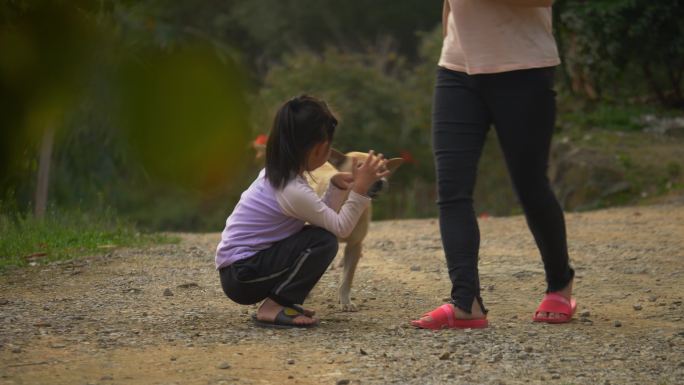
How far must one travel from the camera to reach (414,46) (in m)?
29.8

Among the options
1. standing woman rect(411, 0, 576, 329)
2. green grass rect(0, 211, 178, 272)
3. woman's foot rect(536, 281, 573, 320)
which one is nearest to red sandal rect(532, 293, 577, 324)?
woman's foot rect(536, 281, 573, 320)

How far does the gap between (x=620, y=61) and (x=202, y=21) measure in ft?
54.7

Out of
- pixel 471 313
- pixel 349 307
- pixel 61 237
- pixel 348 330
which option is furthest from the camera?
pixel 61 237

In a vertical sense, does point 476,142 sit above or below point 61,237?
above

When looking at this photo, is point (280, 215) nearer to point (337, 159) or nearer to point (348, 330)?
point (348, 330)

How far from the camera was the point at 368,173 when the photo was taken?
15.9 feet

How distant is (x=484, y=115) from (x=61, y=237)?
4592mm

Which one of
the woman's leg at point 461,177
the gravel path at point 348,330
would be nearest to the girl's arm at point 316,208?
the woman's leg at point 461,177

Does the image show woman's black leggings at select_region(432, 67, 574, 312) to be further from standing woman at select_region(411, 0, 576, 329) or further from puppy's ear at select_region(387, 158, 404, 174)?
puppy's ear at select_region(387, 158, 404, 174)

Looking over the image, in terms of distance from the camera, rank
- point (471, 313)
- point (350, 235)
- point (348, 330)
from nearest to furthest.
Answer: point (471, 313), point (348, 330), point (350, 235)

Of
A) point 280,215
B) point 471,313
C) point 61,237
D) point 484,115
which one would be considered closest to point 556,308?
point 471,313

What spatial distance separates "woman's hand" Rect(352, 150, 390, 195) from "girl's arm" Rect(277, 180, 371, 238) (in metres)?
0.04

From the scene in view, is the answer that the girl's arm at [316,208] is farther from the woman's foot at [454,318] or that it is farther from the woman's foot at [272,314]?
the woman's foot at [454,318]

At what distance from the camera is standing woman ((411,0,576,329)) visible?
187 inches
